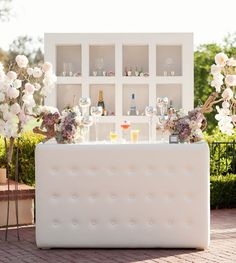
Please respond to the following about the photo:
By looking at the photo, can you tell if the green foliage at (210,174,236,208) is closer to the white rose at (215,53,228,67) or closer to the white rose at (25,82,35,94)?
the white rose at (215,53,228,67)

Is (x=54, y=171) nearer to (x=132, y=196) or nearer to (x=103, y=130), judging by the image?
(x=132, y=196)

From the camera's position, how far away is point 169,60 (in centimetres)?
1046

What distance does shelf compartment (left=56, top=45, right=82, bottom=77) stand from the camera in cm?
1037

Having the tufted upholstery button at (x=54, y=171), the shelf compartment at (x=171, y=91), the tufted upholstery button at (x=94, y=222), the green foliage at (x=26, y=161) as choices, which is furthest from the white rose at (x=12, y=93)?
the shelf compartment at (x=171, y=91)

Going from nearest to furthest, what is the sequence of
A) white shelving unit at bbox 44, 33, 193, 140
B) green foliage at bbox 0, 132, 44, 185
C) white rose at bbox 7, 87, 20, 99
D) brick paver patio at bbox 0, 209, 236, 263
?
brick paver patio at bbox 0, 209, 236, 263 → white rose at bbox 7, 87, 20, 99 → green foliage at bbox 0, 132, 44, 185 → white shelving unit at bbox 44, 33, 193, 140

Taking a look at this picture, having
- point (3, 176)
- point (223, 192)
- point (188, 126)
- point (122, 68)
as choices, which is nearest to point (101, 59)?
point (122, 68)

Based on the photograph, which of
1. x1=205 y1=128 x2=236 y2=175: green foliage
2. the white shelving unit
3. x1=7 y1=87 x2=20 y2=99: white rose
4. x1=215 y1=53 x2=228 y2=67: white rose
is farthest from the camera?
the white shelving unit

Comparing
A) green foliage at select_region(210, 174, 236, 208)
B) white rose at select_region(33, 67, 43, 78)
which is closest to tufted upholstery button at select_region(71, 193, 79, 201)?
white rose at select_region(33, 67, 43, 78)

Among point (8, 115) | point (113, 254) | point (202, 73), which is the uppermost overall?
point (202, 73)

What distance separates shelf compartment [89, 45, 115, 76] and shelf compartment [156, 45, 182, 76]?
0.68 metres

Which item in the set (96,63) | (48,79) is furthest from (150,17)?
(48,79)

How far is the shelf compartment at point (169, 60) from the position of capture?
10.4 m

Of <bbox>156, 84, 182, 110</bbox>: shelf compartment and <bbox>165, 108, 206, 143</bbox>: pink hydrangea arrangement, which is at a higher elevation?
<bbox>156, 84, 182, 110</bbox>: shelf compartment

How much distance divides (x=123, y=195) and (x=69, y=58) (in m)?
4.68
